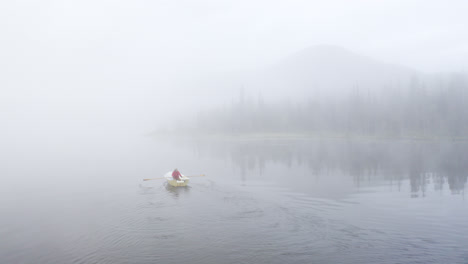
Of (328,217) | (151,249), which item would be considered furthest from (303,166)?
(151,249)

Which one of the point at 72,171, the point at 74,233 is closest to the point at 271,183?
the point at 74,233

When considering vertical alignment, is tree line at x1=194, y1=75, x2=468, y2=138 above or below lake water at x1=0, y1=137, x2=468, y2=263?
above

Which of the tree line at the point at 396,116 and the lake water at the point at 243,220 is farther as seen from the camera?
the tree line at the point at 396,116

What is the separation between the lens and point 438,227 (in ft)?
79.0

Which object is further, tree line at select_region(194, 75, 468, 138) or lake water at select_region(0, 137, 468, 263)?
tree line at select_region(194, 75, 468, 138)

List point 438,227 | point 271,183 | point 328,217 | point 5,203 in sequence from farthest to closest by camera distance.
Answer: point 271,183
point 5,203
point 328,217
point 438,227

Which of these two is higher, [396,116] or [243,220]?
[396,116]

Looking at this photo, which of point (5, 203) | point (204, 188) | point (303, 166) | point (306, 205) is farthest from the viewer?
point (303, 166)

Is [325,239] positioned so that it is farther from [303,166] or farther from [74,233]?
[303,166]

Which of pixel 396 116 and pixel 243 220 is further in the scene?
pixel 396 116

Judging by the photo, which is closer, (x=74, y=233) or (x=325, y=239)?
(x=325, y=239)

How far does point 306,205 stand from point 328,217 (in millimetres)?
4362

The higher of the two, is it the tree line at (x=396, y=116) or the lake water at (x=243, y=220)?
the tree line at (x=396, y=116)

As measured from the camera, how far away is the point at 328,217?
87.2ft
